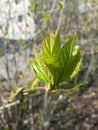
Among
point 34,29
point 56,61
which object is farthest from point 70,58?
point 34,29

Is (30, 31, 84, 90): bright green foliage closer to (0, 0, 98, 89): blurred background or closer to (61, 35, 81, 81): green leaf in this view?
(61, 35, 81, 81): green leaf

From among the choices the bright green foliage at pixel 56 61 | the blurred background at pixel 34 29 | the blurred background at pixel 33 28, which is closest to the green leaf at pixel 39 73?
the bright green foliage at pixel 56 61

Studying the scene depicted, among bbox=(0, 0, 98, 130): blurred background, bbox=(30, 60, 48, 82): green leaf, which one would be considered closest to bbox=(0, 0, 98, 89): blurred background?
bbox=(0, 0, 98, 130): blurred background

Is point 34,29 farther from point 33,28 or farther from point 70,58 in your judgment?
point 70,58

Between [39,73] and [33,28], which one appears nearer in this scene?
[39,73]

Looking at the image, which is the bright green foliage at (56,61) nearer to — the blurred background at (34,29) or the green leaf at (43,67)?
the green leaf at (43,67)

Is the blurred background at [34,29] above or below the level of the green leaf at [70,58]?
below

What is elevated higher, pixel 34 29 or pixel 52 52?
pixel 52 52
